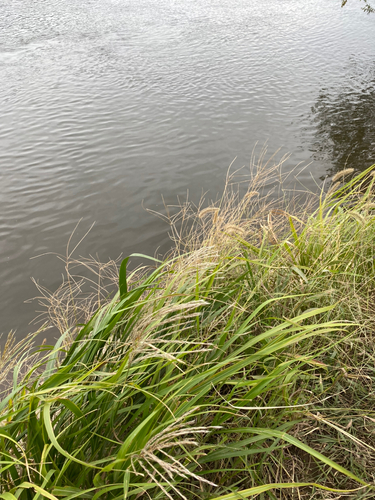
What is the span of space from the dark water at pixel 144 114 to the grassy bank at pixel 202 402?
3.42 metres

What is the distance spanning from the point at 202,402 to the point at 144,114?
9828mm

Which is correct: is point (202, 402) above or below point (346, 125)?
above

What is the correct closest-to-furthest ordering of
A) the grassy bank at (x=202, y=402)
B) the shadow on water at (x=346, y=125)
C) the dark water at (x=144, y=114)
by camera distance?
the grassy bank at (x=202, y=402), the dark water at (x=144, y=114), the shadow on water at (x=346, y=125)

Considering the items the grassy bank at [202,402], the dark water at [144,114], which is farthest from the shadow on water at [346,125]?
the grassy bank at [202,402]

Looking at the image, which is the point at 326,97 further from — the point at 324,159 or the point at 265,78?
the point at 324,159

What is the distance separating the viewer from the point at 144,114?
10352 millimetres

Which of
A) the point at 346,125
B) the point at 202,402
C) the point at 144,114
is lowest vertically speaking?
the point at 346,125

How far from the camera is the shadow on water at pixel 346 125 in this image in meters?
8.46

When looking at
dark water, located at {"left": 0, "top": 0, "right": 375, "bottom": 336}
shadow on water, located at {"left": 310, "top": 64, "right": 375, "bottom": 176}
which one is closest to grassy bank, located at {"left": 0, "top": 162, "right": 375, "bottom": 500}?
dark water, located at {"left": 0, "top": 0, "right": 375, "bottom": 336}

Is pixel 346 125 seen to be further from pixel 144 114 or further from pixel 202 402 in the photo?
pixel 202 402

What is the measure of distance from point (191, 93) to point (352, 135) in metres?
5.16

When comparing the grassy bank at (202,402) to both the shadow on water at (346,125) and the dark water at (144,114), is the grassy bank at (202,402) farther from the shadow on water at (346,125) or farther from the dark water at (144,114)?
the shadow on water at (346,125)

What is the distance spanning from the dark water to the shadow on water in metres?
0.05

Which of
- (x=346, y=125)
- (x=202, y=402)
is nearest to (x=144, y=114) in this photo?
(x=346, y=125)
